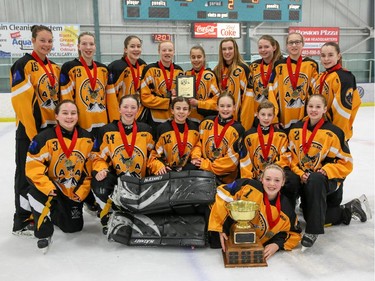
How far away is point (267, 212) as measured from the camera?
2.09m

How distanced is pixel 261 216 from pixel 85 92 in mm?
1429

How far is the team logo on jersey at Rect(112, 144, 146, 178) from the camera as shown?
8.09 feet

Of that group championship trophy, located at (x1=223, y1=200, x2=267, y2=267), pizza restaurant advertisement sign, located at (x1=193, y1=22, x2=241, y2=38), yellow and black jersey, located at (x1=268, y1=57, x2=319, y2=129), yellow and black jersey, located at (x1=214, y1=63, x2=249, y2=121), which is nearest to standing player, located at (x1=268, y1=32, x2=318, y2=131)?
yellow and black jersey, located at (x1=268, y1=57, x2=319, y2=129)

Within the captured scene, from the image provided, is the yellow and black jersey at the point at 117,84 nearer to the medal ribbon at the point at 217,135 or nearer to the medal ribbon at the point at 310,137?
the medal ribbon at the point at 217,135

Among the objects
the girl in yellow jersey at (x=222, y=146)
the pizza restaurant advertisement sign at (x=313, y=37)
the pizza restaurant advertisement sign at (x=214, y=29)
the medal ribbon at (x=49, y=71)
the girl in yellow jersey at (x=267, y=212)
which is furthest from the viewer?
the pizza restaurant advertisement sign at (x=313, y=37)

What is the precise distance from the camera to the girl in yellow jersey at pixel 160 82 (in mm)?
2892

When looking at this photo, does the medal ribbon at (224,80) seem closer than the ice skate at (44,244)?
No

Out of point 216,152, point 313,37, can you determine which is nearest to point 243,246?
point 216,152

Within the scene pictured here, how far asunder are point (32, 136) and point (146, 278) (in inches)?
45.5

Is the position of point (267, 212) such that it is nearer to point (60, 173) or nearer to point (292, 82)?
point (292, 82)

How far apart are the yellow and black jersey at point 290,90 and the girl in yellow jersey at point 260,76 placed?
10cm

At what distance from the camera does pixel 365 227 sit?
2.52 m

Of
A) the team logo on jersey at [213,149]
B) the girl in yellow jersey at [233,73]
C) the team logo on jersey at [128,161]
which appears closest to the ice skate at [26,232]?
the team logo on jersey at [128,161]

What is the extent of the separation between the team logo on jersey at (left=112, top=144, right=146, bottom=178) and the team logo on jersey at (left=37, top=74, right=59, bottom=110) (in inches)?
20.8
